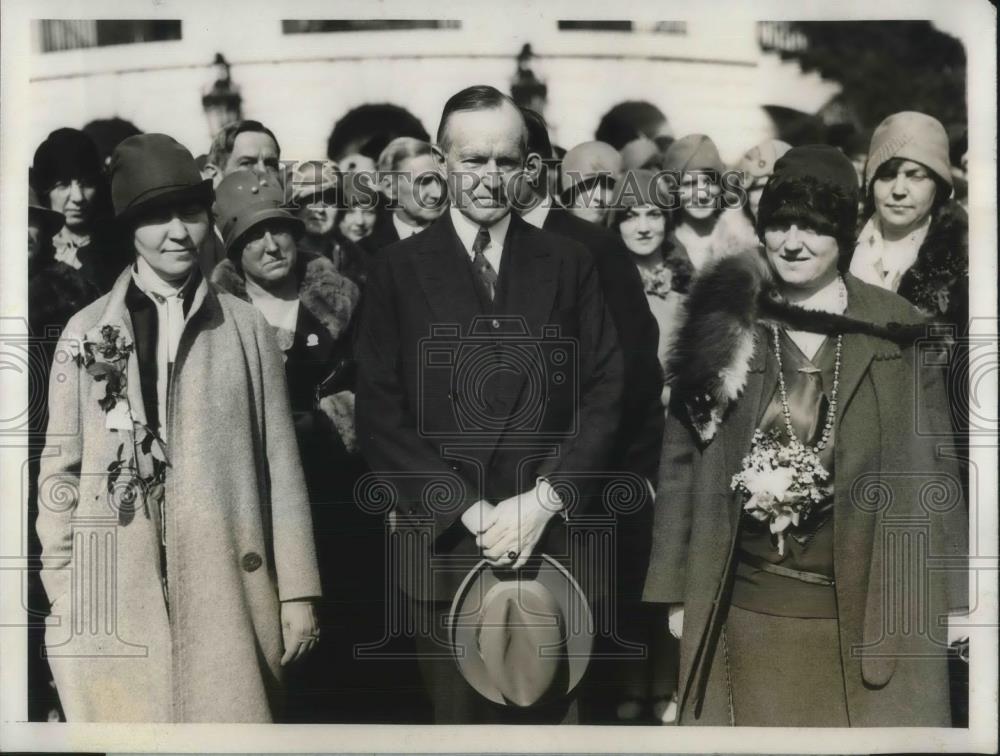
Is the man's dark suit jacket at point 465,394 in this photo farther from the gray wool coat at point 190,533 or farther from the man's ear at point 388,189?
the gray wool coat at point 190,533

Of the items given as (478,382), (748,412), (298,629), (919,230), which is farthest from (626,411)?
(298,629)

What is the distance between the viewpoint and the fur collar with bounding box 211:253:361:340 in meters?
4.20

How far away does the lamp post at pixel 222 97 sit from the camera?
14.0 ft

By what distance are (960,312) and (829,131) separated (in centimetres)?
87

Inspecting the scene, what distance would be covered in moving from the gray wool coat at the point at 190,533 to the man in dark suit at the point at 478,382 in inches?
16.7

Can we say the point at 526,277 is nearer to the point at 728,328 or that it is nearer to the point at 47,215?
the point at 728,328

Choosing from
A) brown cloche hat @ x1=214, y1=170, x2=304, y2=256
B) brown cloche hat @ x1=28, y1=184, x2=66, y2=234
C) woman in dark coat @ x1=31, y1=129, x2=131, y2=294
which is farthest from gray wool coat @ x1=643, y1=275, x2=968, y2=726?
brown cloche hat @ x1=28, y1=184, x2=66, y2=234

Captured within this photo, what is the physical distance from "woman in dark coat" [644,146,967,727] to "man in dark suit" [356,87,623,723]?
0.38 m

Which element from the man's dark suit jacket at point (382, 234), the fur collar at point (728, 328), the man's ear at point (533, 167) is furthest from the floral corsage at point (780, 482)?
the man's dark suit jacket at point (382, 234)

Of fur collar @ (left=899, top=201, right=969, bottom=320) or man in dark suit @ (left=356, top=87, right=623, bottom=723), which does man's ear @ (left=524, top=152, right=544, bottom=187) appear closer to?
man in dark suit @ (left=356, top=87, right=623, bottom=723)

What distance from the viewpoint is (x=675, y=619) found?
4.21 meters

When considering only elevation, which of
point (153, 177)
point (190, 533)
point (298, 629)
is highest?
point (153, 177)

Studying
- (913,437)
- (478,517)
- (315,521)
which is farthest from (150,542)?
(913,437)

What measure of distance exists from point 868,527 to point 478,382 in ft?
5.22
